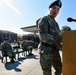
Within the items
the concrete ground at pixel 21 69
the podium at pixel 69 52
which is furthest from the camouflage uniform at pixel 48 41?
the concrete ground at pixel 21 69

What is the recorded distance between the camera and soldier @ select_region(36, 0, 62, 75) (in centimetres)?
243

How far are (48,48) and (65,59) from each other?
31cm

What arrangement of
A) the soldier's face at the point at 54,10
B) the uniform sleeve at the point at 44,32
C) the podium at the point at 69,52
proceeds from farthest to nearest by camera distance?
1. the soldier's face at the point at 54,10
2. the uniform sleeve at the point at 44,32
3. the podium at the point at 69,52

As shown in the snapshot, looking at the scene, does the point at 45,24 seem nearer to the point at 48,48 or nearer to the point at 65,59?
the point at 48,48

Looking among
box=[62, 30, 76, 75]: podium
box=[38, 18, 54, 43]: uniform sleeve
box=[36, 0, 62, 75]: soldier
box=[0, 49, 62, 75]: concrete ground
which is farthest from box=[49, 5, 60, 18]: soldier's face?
box=[0, 49, 62, 75]: concrete ground

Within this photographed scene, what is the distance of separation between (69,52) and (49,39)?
33cm

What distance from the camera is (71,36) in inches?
86.6

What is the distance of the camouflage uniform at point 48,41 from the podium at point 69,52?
0.18 meters

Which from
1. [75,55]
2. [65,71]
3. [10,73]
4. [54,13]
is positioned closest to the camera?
[75,55]

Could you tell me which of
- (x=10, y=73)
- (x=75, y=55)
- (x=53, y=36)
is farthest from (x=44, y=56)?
(x=10, y=73)

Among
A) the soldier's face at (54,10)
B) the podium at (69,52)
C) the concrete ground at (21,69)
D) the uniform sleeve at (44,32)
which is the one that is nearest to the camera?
the podium at (69,52)

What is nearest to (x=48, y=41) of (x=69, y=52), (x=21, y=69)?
(x=69, y=52)

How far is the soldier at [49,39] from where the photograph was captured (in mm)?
2432

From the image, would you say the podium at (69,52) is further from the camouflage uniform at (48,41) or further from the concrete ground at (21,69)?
the concrete ground at (21,69)
